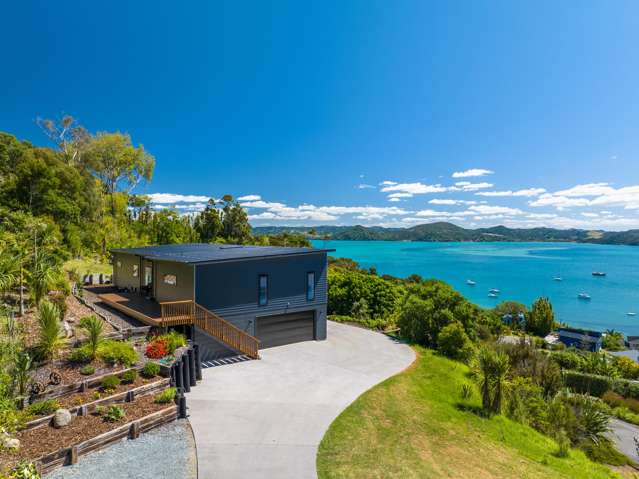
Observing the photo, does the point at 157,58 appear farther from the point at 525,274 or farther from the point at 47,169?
the point at 525,274

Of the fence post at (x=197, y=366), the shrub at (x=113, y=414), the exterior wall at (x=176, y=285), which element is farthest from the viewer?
the exterior wall at (x=176, y=285)

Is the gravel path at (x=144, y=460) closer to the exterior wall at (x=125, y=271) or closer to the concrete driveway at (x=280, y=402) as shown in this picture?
the concrete driveway at (x=280, y=402)

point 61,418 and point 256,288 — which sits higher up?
point 256,288

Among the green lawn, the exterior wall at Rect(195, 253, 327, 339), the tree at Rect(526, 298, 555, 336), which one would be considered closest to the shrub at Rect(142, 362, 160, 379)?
the exterior wall at Rect(195, 253, 327, 339)

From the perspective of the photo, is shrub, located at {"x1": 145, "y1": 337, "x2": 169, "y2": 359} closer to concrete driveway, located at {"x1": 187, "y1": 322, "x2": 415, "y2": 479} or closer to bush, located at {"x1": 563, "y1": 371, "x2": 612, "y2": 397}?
concrete driveway, located at {"x1": 187, "y1": 322, "x2": 415, "y2": 479}

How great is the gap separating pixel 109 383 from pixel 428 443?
8403 mm

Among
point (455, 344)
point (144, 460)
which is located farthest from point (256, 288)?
point (455, 344)

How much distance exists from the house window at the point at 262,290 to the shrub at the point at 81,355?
6.90m

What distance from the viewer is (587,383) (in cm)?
2305

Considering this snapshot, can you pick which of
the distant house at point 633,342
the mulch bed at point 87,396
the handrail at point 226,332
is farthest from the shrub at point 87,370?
the distant house at point 633,342

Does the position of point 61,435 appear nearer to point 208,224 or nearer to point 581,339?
point 581,339

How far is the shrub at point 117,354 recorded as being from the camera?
33.4 ft

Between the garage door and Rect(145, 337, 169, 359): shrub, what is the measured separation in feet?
16.2

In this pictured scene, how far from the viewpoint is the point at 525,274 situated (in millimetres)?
108062
